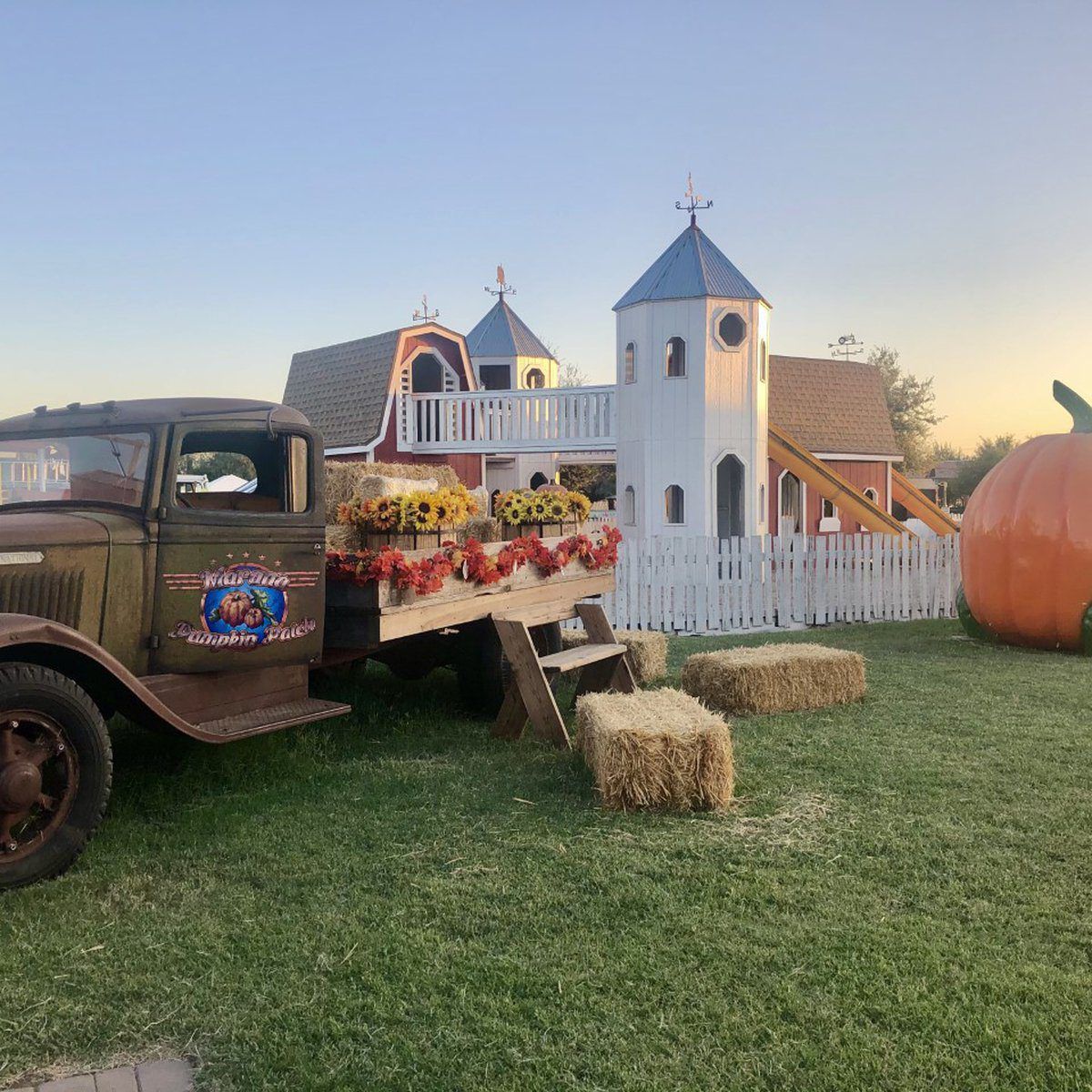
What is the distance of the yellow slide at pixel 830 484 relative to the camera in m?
17.7

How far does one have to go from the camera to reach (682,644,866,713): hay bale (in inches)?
306

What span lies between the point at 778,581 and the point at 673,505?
3217mm

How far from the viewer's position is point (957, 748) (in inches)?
261

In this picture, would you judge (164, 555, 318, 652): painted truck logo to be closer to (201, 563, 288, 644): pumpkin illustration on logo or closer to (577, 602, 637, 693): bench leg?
(201, 563, 288, 644): pumpkin illustration on logo

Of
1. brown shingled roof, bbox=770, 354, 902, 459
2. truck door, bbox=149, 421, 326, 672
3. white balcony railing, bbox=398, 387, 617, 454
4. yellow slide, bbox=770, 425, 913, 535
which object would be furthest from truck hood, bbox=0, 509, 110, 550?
brown shingled roof, bbox=770, 354, 902, 459

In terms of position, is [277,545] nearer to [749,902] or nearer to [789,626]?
[749,902]

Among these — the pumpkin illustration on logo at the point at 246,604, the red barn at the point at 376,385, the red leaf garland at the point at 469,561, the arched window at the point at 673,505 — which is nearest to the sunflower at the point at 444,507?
the red leaf garland at the point at 469,561

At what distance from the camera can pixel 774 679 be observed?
785cm

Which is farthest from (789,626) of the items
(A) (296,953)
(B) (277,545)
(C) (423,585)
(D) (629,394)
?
(A) (296,953)

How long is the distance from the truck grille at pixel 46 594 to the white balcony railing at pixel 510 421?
1427 centimetres

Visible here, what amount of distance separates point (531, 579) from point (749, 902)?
3.97 meters

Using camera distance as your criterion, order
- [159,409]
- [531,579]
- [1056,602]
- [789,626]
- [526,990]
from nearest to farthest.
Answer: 1. [526,990]
2. [159,409]
3. [531,579]
4. [1056,602]
5. [789,626]

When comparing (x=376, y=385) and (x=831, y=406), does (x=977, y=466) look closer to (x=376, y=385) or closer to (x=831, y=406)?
(x=831, y=406)

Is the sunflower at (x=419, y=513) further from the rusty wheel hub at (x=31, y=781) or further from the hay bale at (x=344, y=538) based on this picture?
the rusty wheel hub at (x=31, y=781)
